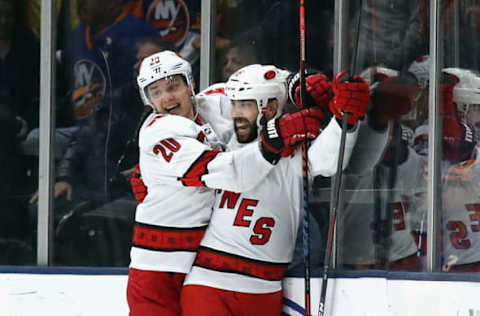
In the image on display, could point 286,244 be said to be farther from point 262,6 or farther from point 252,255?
point 262,6

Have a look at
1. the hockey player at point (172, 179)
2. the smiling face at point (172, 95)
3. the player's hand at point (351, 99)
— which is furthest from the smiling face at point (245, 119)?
the player's hand at point (351, 99)

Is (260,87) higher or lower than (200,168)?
higher

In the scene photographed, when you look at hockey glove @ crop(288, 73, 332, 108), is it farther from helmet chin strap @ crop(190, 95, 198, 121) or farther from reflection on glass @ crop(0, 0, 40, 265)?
reflection on glass @ crop(0, 0, 40, 265)

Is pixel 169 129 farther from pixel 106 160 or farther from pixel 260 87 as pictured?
pixel 106 160

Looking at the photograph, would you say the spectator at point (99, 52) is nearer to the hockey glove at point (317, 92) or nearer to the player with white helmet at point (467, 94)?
the hockey glove at point (317, 92)

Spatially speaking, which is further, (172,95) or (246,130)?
(172,95)

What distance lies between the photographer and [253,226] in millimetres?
3043

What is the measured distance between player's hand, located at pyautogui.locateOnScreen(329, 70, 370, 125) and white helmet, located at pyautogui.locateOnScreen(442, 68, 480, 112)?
1.76ft

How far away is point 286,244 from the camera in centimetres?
308

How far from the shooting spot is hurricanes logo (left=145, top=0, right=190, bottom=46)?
3.99m

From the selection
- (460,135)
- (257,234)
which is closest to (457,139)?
(460,135)

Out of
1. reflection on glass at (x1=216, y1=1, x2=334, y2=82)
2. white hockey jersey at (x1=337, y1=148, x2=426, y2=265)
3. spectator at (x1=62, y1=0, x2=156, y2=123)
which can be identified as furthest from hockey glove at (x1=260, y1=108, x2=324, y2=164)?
spectator at (x1=62, y1=0, x2=156, y2=123)

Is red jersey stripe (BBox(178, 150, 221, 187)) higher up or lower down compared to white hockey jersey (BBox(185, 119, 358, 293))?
higher up

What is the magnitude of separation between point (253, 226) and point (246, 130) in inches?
14.4
